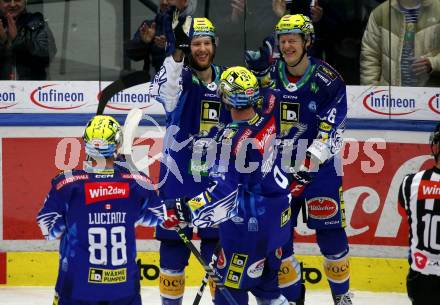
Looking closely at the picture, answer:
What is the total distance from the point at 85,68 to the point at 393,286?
2.59m

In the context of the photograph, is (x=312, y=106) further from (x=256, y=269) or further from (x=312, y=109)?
(x=256, y=269)

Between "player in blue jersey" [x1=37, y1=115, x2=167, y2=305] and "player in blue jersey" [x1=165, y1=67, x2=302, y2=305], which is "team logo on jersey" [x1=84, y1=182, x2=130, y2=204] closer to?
"player in blue jersey" [x1=37, y1=115, x2=167, y2=305]

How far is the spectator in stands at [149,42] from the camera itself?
27.0ft

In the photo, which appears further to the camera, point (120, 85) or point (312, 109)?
point (120, 85)

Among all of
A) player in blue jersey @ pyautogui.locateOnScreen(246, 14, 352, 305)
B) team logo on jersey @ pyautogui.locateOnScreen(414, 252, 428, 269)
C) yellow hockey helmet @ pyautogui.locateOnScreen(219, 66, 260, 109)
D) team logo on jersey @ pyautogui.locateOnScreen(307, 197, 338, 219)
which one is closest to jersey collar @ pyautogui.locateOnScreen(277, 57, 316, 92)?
player in blue jersey @ pyautogui.locateOnScreen(246, 14, 352, 305)

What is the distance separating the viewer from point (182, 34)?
645cm

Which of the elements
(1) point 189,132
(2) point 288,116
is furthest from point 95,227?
(2) point 288,116

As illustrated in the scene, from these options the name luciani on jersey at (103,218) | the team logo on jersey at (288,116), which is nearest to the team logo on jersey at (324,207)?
the team logo on jersey at (288,116)

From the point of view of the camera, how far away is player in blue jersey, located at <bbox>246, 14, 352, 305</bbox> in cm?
700

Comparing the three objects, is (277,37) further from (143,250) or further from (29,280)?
(29,280)

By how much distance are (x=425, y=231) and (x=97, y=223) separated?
1.52m

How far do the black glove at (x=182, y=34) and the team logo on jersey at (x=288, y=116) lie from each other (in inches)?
33.6

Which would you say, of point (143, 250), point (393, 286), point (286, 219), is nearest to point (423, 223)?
point (286, 219)

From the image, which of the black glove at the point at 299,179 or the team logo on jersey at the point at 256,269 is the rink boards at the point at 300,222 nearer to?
the black glove at the point at 299,179
